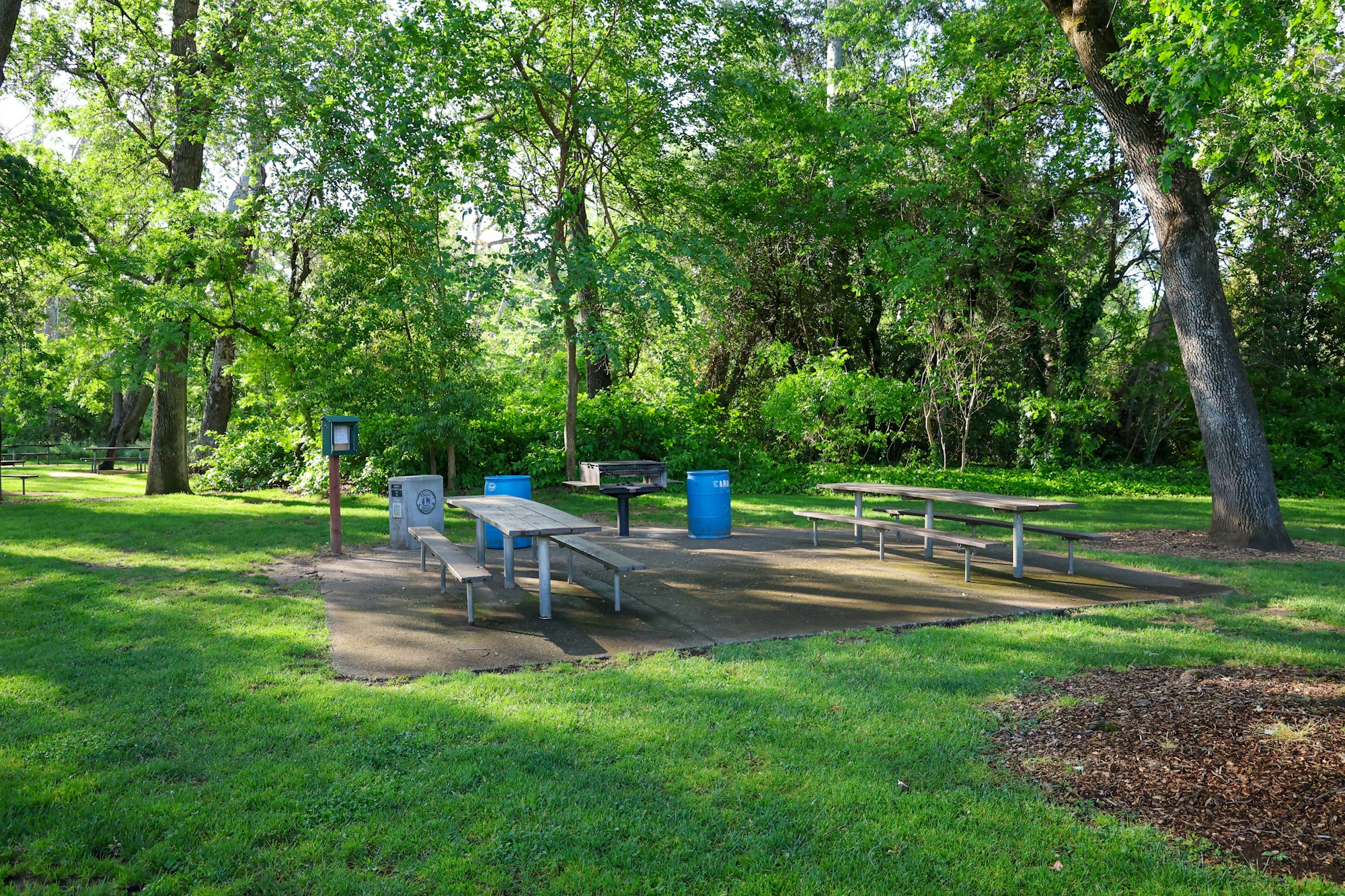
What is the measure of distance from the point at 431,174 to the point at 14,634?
32.8 feet

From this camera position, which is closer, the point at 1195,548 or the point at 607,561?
the point at 607,561

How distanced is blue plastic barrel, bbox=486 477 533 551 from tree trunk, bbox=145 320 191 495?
9.15 meters

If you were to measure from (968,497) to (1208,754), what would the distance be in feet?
16.0

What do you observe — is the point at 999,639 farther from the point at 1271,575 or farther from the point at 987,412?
the point at 987,412

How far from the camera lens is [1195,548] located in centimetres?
930

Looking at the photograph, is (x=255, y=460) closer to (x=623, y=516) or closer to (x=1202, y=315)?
(x=623, y=516)

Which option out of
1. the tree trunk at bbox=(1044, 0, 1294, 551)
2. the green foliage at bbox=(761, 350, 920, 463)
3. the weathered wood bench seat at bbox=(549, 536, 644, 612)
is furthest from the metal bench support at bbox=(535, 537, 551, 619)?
the green foliage at bbox=(761, 350, 920, 463)

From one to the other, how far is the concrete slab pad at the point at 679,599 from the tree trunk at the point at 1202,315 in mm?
2205

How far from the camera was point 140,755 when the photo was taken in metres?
3.62

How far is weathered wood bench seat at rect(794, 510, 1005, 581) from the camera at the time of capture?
743 cm

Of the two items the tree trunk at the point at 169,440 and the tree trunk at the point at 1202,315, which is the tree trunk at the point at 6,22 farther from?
the tree trunk at the point at 1202,315

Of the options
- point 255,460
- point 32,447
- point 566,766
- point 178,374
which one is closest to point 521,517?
point 566,766

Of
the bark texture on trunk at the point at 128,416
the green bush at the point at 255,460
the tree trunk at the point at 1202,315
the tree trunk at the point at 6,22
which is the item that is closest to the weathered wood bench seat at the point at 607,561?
the tree trunk at the point at 1202,315

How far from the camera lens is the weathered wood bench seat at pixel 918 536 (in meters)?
7.43
